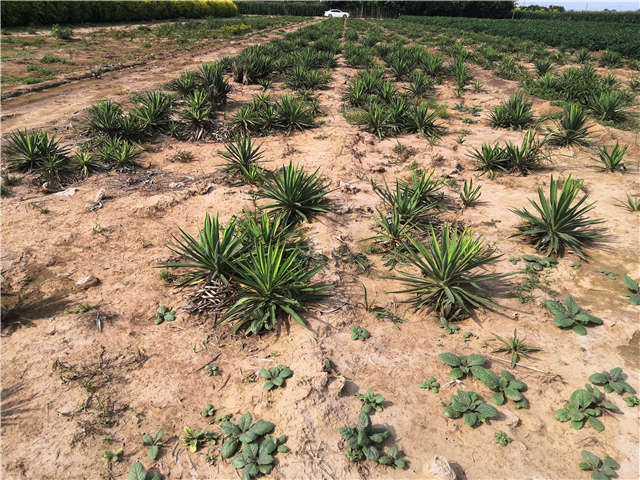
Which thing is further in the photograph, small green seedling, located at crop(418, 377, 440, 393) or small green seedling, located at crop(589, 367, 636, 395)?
small green seedling, located at crop(418, 377, 440, 393)

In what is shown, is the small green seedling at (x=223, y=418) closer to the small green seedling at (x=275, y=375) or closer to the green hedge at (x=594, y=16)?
the small green seedling at (x=275, y=375)

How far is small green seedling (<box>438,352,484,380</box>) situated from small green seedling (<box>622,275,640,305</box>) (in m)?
1.73

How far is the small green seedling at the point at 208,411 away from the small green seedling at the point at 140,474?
0.44 metres

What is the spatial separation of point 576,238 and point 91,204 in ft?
20.6

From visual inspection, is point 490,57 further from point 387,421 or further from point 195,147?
point 387,421

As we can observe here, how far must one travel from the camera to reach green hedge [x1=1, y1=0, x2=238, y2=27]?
1778 centimetres

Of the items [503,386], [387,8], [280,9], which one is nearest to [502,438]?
[503,386]

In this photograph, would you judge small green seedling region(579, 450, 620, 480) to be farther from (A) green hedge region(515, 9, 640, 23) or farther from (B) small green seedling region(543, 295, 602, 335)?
(A) green hedge region(515, 9, 640, 23)

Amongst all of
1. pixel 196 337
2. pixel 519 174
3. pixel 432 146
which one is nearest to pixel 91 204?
pixel 196 337

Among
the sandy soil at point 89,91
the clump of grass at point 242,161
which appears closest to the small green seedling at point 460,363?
the clump of grass at point 242,161

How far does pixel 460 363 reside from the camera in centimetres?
280

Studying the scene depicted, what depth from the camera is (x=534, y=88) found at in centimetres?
1039

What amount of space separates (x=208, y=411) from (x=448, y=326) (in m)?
2.15

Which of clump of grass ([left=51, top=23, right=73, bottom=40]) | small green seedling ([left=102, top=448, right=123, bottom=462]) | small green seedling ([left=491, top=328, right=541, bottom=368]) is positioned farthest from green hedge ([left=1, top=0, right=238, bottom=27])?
small green seedling ([left=491, top=328, right=541, bottom=368])
